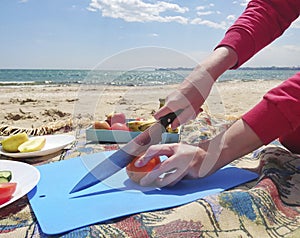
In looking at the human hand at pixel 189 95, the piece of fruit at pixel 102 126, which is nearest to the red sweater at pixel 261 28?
the human hand at pixel 189 95

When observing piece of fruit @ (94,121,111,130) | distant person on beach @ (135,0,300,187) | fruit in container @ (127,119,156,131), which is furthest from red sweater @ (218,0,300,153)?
piece of fruit @ (94,121,111,130)

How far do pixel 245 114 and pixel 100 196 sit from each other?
0.38 m

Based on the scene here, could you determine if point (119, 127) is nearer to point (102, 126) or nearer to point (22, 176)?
point (102, 126)

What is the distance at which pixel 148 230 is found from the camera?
0.56m

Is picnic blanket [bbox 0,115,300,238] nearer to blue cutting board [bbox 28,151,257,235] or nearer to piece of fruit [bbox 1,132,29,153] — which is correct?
blue cutting board [bbox 28,151,257,235]

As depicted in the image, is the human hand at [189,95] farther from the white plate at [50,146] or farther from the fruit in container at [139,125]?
the white plate at [50,146]

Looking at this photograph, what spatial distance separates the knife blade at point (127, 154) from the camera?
81 centimetres

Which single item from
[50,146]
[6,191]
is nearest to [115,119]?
[50,146]

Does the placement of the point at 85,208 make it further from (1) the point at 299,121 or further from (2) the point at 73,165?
(1) the point at 299,121

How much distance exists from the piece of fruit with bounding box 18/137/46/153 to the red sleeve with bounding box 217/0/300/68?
63 centimetres

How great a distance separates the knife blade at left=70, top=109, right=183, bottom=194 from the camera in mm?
809

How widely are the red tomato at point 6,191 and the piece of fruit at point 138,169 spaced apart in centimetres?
27

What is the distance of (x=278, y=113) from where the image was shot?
29.3 inches

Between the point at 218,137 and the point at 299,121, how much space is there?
19cm
